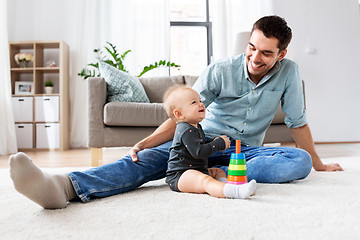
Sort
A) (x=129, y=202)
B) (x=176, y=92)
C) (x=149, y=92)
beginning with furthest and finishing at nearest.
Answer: (x=149, y=92)
(x=176, y=92)
(x=129, y=202)

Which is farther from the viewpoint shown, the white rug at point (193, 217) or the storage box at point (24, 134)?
the storage box at point (24, 134)

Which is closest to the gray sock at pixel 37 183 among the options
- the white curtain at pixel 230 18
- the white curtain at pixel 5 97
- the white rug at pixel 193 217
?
the white rug at pixel 193 217

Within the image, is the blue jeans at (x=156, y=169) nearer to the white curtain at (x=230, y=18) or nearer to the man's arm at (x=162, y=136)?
the man's arm at (x=162, y=136)

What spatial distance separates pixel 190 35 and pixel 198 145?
3.93 meters

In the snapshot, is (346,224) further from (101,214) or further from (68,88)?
(68,88)

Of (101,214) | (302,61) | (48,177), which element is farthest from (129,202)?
(302,61)

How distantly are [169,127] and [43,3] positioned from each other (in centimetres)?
382

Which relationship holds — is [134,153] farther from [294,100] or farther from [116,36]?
[116,36]

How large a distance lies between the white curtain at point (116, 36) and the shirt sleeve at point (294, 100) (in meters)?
3.06

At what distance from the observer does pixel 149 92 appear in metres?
3.04

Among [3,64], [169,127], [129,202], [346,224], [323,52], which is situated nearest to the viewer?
[346,224]

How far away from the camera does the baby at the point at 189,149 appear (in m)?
1.07

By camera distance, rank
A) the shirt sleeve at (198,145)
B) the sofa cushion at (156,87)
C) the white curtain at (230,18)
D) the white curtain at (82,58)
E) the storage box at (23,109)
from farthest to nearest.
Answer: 1. the white curtain at (230,18)
2. the white curtain at (82,58)
3. the storage box at (23,109)
4. the sofa cushion at (156,87)
5. the shirt sleeve at (198,145)

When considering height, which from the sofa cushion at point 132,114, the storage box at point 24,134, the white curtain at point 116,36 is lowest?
the storage box at point 24,134
